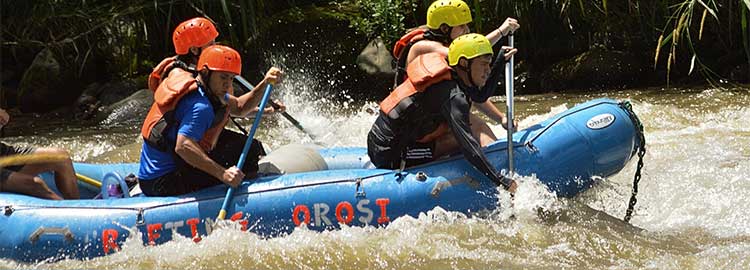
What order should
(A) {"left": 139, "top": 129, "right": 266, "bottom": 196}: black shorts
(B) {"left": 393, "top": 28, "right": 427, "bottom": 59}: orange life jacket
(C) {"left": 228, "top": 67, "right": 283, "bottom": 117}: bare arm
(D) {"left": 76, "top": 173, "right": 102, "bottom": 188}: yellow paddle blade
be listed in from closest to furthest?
(A) {"left": 139, "top": 129, "right": 266, "bottom": 196}: black shorts
(C) {"left": 228, "top": 67, "right": 283, "bottom": 117}: bare arm
(D) {"left": 76, "top": 173, "right": 102, "bottom": 188}: yellow paddle blade
(B) {"left": 393, "top": 28, "right": 427, "bottom": 59}: orange life jacket

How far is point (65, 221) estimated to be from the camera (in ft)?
18.1

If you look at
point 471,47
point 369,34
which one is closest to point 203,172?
point 471,47

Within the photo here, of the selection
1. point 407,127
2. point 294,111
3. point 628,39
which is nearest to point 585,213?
point 407,127

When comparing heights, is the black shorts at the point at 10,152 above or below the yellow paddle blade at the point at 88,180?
above

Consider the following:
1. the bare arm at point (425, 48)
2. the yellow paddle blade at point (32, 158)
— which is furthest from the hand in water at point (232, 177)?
the bare arm at point (425, 48)

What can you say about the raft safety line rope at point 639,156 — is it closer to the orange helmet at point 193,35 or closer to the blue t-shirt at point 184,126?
the blue t-shirt at point 184,126

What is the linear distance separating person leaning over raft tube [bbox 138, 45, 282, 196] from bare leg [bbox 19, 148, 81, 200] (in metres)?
0.58

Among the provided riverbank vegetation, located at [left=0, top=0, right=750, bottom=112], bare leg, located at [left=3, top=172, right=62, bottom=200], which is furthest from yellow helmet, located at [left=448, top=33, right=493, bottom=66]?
riverbank vegetation, located at [left=0, top=0, right=750, bottom=112]

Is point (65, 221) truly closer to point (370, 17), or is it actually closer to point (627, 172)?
point (627, 172)

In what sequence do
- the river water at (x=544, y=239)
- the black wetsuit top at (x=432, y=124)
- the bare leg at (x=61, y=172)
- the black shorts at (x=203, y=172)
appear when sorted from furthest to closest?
the bare leg at (x=61, y=172) → the black shorts at (x=203, y=172) → the black wetsuit top at (x=432, y=124) → the river water at (x=544, y=239)

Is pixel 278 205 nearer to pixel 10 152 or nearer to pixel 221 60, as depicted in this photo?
pixel 221 60

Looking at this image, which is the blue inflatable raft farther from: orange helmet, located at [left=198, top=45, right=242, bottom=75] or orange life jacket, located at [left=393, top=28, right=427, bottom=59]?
orange life jacket, located at [left=393, top=28, right=427, bottom=59]

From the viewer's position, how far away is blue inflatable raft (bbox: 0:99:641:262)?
5504 millimetres

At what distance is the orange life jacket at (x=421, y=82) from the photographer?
5566mm
